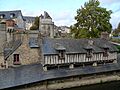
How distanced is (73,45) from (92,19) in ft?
30.1

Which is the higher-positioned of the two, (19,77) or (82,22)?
(82,22)

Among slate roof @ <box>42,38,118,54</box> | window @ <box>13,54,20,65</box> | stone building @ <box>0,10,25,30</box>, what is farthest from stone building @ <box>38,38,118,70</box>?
stone building @ <box>0,10,25,30</box>

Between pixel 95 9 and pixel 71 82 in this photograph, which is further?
pixel 95 9

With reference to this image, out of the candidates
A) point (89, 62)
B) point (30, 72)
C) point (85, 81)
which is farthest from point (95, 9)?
point (30, 72)

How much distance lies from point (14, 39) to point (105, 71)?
30.2ft

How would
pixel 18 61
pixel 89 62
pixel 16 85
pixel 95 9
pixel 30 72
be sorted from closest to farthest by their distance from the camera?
1. pixel 16 85
2. pixel 30 72
3. pixel 18 61
4. pixel 89 62
5. pixel 95 9

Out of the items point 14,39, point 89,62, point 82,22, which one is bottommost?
point 89,62

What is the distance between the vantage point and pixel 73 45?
22.9 meters

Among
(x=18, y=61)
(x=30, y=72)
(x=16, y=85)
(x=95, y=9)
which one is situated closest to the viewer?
(x=16, y=85)

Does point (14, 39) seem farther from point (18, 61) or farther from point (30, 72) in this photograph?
point (30, 72)

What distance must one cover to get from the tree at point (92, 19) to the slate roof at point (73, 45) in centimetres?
590

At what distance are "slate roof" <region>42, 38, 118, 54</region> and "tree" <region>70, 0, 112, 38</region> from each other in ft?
19.4

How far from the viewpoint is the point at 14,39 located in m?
23.5

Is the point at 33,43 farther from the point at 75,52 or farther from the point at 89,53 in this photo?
the point at 89,53
